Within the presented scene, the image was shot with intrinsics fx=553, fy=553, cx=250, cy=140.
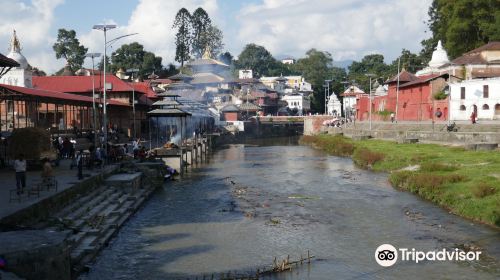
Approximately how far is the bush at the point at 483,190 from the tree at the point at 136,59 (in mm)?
116766

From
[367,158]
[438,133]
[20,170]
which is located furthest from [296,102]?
[20,170]

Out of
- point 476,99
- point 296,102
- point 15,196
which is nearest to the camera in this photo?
point 15,196

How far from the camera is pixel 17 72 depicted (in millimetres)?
65500

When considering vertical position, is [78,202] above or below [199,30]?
below

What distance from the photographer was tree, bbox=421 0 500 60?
81.6 metres

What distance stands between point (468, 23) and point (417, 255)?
236ft

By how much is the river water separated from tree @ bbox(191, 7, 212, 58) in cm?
10629

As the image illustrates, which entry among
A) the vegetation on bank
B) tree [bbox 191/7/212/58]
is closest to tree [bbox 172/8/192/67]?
tree [bbox 191/7/212/58]

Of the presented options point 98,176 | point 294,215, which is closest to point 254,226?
point 294,215

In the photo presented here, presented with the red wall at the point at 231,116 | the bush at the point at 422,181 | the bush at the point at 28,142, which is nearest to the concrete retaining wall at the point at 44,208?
the bush at the point at 28,142

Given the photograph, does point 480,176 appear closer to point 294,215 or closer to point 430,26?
point 294,215

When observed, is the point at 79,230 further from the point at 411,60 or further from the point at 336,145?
the point at 411,60

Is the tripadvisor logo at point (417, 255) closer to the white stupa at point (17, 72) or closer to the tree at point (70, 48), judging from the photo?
the white stupa at point (17, 72)

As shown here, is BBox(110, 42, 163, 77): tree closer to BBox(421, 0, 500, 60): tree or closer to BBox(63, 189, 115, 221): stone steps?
BBox(421, 0, 500, 60): tree
